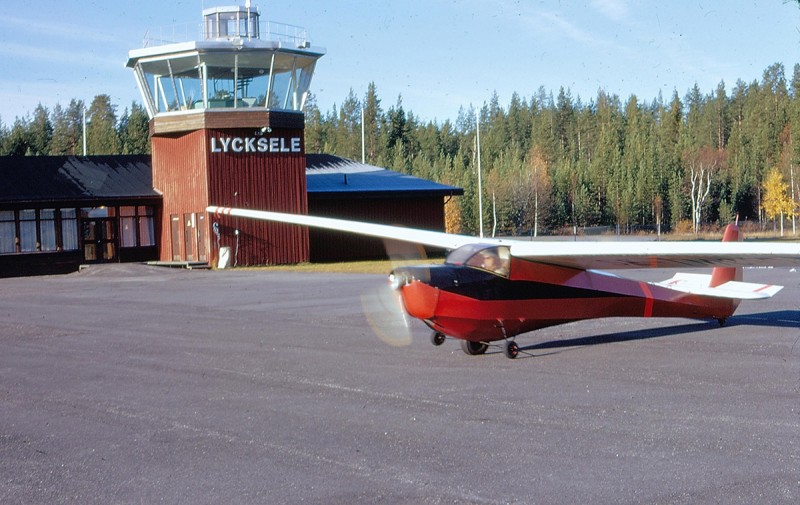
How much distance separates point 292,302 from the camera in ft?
69.2

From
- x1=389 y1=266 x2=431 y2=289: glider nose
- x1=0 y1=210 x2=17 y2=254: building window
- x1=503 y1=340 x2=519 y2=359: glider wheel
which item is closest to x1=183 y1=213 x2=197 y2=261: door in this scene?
x1=0 y1=210 x2=17 y2=254: building window

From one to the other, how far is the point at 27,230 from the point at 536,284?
32.1 meters

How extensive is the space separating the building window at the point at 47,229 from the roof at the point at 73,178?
1.00 meters

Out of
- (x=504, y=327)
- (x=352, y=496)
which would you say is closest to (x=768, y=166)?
(x=504, y=327)

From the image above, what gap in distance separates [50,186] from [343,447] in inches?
1418

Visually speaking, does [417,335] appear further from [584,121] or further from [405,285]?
[584,121]

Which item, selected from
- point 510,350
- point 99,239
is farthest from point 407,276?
point 99,239

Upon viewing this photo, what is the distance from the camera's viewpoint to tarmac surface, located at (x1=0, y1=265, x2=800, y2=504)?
625 cm

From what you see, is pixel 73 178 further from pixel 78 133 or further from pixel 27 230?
pixel 78 133

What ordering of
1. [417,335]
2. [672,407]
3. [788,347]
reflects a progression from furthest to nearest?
[417,335]
[788,347]
[672,407]

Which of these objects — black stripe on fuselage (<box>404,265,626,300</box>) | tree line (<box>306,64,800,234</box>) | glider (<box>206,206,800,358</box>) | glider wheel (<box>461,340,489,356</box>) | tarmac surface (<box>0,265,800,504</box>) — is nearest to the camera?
tarmac surface (<box>0,265,800,504</box>)

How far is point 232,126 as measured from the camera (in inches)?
1473

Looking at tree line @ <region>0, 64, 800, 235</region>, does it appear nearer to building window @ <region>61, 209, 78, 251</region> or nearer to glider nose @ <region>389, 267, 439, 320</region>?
building window @ <region>61, 209, 78, 251</region>

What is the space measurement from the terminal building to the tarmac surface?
72.0 ft
